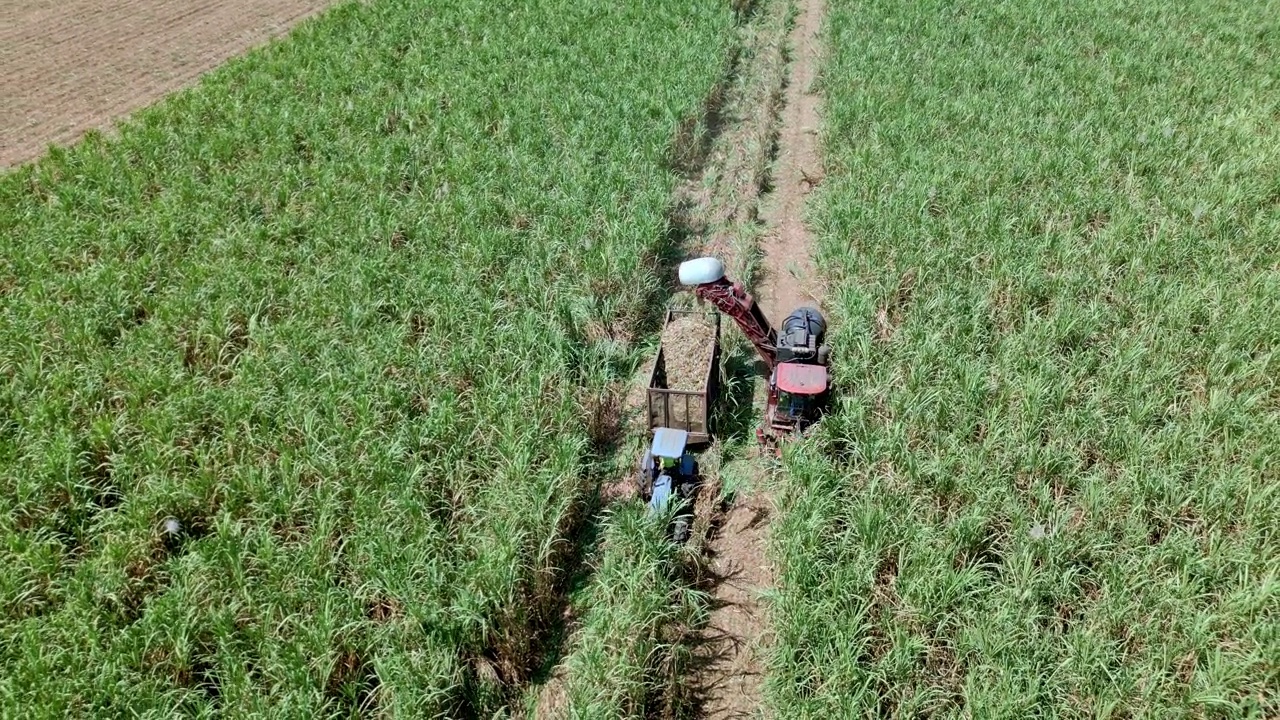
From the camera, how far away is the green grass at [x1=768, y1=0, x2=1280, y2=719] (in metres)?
3.61

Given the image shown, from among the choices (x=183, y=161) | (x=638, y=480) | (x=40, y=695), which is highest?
(x=183, y=161)

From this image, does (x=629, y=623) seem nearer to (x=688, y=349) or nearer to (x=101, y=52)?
→ (x=688, y=349)

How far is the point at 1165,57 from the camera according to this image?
Result: 10.9 metres

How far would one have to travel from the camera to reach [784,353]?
5117mm

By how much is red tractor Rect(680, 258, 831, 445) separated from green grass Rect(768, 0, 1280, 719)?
21 cm

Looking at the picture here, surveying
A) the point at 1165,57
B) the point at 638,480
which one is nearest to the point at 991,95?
the point at 1165,57

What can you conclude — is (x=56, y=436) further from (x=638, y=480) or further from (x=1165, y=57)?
(x=1165, y=57)

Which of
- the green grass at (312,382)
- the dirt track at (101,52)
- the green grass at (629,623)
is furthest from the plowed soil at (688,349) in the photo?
the dirt track at (101,52)

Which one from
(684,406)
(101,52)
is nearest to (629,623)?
(684,406)

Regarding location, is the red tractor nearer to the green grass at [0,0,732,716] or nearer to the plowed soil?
the plowed soil

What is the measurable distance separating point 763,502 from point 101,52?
12710 millimetres

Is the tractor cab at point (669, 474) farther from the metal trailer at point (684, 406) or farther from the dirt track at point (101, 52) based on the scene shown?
the dirt track at point (101, 52)

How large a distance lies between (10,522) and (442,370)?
2520 mm

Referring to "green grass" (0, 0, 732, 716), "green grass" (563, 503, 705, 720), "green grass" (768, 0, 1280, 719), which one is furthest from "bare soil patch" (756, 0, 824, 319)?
"green grass" (563, 503, 705, 720)
